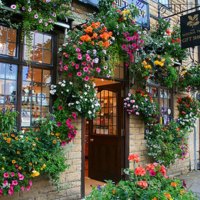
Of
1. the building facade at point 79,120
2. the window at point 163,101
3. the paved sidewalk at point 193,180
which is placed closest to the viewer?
the building facade at point 79,120

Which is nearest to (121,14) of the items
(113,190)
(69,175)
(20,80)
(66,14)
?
(66,14)

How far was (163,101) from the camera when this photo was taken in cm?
758

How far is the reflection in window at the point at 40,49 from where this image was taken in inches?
180

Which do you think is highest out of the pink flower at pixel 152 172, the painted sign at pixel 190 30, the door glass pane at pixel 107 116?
the painted sign at pixel 190 30

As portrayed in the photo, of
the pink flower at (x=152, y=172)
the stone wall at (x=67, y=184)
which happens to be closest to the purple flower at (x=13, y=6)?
the stone wall at (x=67, y=184)

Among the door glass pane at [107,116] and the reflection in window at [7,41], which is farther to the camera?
the door glass pane at [107,116]

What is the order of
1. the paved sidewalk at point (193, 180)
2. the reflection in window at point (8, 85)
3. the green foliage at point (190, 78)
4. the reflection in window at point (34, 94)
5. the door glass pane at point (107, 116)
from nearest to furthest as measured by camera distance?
the reflection in window at point (8, 85), the reflection in window at point (34, 94), the paved sidewalk at point (193, 180), the door glass pane at point (107, 116), the green foliage at point (190, 78)

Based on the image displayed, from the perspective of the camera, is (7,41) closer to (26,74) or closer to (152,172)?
(26,74)

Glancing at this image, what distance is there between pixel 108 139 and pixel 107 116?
0.59m

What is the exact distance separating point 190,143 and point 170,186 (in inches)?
245

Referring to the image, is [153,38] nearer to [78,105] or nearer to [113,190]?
[78,105]

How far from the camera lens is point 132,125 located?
21.0ft

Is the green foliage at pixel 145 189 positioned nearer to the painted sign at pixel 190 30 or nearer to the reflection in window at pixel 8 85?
the reflection in window at pixel 8 85

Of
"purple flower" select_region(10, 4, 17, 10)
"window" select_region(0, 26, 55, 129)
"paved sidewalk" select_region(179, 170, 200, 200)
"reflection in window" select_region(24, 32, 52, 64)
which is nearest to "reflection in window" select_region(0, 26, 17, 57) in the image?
"window" select_region(0, 26, 55, 129)
